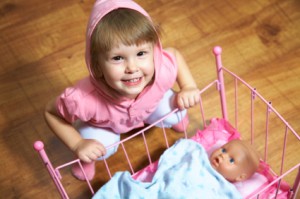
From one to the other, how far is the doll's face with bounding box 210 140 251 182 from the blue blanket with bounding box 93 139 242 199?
0.7 inches

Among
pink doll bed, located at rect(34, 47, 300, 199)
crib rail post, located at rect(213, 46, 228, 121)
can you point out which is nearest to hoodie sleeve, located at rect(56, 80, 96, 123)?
pink doll bed, located at rect(34, 47, 300, 199)

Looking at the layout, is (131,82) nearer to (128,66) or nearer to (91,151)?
(128,66)

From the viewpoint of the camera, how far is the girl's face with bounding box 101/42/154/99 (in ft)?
2.51

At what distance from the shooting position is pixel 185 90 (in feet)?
3.06

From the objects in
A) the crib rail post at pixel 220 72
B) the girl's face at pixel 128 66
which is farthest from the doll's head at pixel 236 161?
the girl's face at pixel 128 66

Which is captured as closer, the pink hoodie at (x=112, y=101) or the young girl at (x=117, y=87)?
the young girl at (x=117, y=87)

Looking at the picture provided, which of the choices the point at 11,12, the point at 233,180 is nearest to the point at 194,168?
the point at 233,180

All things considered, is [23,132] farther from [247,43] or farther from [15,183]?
[247,43]

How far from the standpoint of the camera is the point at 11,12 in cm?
135

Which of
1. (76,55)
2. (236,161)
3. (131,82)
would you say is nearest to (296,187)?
(236,161)

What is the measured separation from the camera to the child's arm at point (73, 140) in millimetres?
850

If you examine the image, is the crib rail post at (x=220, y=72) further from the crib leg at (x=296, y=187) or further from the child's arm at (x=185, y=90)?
the crib leg at (x=296, y=187)

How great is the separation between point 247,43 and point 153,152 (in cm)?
41

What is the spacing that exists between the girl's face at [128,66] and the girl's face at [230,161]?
0.72ft
